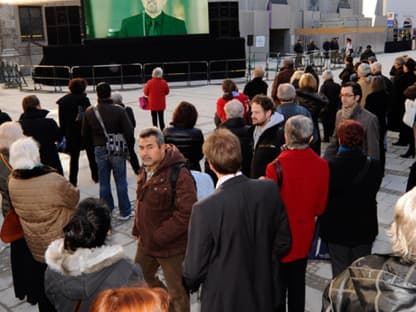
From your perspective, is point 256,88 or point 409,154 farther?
point 409,154

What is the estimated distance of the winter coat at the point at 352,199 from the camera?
3441mm

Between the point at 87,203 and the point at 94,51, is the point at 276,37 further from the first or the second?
the point at 87,203

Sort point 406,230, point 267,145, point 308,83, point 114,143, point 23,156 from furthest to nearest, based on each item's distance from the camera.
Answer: point 308,83
point 114,143
point 267,145
point 23,156
point 406,230

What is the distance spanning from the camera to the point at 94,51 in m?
21.2

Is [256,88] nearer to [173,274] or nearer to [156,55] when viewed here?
[173,274]

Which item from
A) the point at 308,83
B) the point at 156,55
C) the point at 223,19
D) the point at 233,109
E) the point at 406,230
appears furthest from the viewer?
the point at 223,19

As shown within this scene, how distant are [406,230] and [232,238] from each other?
1107 mm

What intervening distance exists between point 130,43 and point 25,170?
1897 centimetres

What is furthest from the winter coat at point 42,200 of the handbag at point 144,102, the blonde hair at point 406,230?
the handbag at point 144,102

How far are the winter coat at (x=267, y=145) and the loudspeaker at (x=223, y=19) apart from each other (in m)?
23.0

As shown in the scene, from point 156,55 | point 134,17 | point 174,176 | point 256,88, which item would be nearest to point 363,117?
point 256,88

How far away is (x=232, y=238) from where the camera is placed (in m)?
2.71

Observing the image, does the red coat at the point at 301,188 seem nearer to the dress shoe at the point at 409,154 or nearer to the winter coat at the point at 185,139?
the winter coat at the point at 185,139

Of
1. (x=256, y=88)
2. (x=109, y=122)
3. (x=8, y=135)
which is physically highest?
(x=256, y=88)
